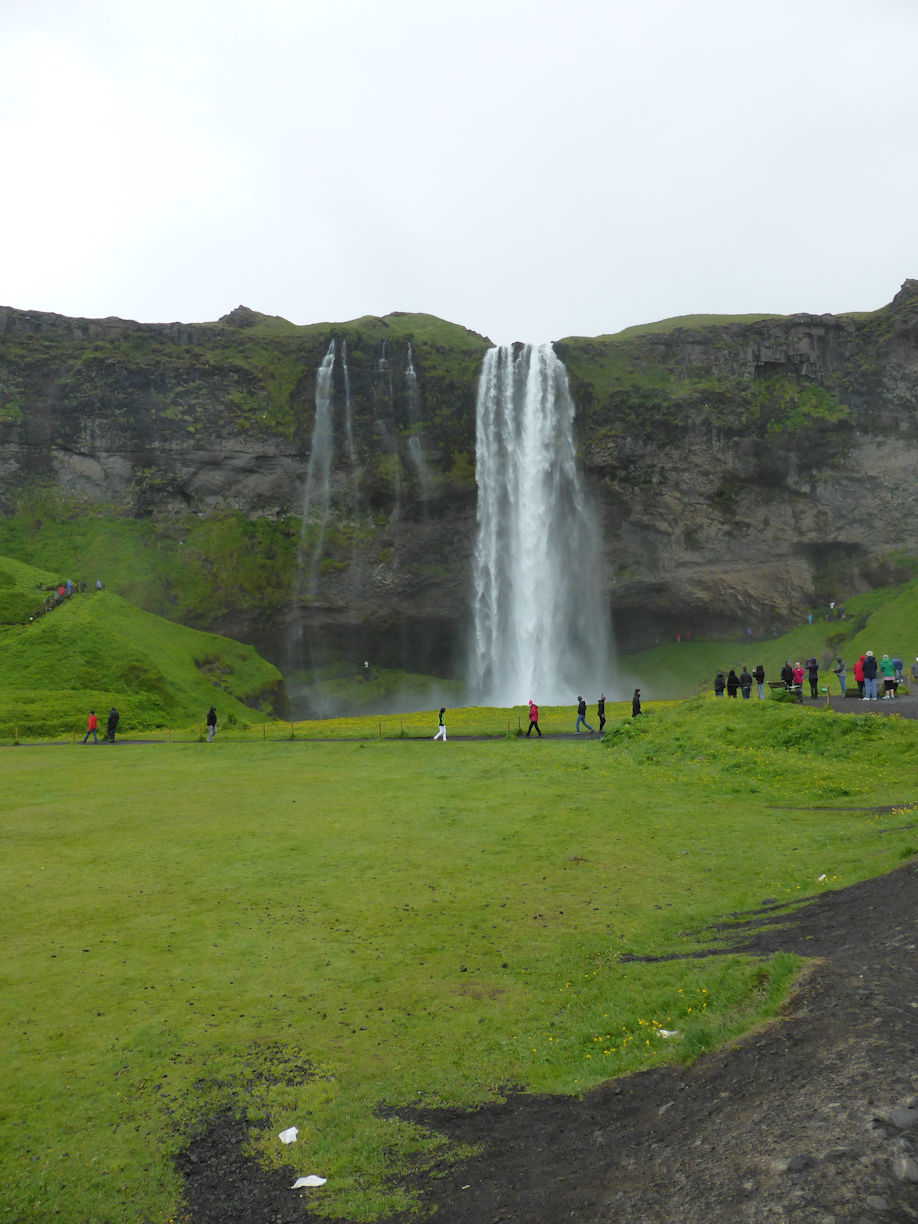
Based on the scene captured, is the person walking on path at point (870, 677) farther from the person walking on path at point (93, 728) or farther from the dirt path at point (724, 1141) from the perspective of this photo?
the person walking on path at point (93, 728)

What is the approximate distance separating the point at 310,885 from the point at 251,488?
6483 cm

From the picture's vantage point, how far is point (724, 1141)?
562 cm

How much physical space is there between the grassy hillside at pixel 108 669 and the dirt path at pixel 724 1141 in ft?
114

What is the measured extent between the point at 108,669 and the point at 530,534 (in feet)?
126

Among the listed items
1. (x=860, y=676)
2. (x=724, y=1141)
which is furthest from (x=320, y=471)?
A: (x=724, y=1141)

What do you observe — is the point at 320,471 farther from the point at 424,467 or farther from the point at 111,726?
the point at 111,726

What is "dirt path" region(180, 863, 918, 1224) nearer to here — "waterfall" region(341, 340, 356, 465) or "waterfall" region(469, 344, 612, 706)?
"waterfall" region(469, 344, 612, 706)

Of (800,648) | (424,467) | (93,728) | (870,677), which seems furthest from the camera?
(424,467)

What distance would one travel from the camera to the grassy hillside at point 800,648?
6050 centimetres

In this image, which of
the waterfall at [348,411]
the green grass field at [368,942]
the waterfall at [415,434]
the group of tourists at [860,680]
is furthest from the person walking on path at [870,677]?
the waterfall at [348,411]

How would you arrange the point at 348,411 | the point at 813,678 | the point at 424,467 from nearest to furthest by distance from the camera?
1. the point at 813,678
2. the point at 424,467
3. the point at 348,411

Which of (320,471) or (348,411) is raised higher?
(348,411)

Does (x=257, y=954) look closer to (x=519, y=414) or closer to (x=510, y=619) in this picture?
(x=510, y=619)

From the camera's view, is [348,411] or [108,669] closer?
[108,669]
